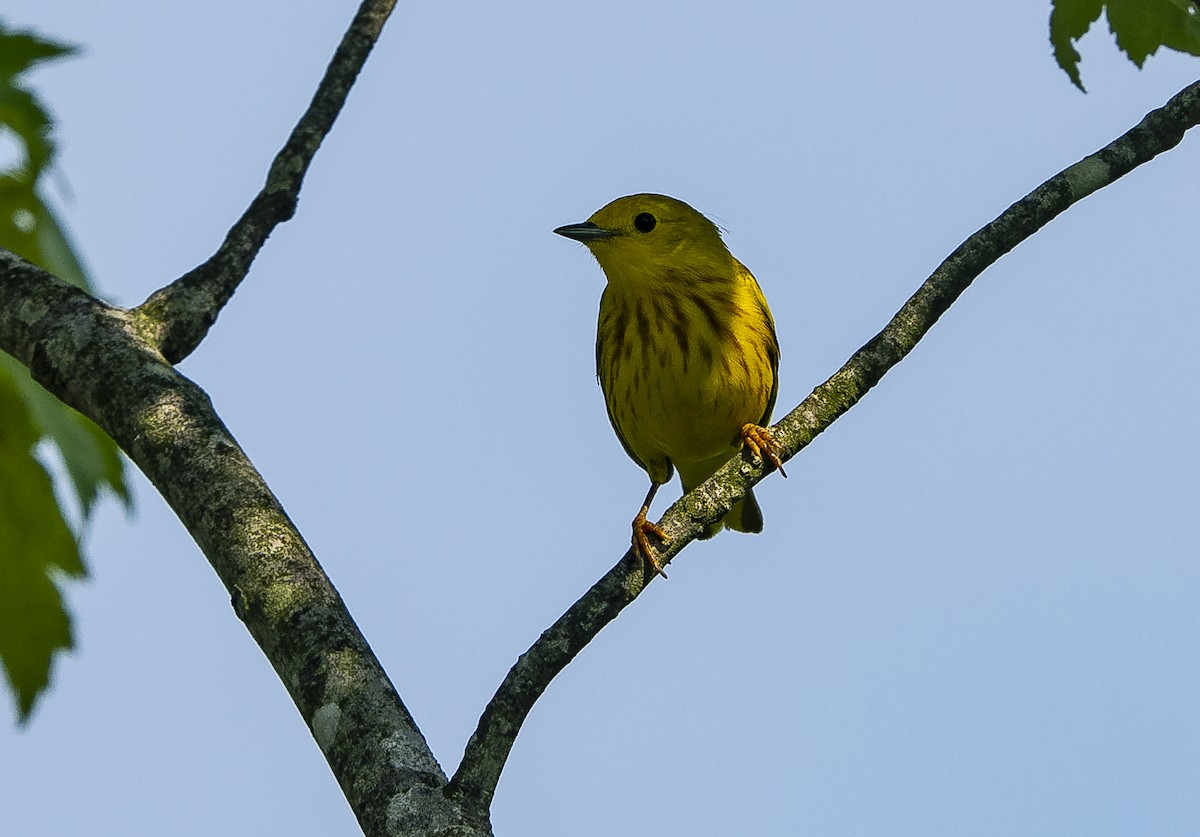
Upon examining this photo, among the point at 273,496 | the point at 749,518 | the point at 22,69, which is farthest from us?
the point at 749,518

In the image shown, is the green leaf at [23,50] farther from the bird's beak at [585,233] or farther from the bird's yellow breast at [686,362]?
the bird's beak at [585,233]

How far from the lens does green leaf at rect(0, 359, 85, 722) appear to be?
304cm

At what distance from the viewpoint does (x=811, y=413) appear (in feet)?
10.6

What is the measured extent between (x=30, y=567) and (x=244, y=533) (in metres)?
0.64

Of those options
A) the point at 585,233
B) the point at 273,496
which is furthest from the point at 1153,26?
the point at 585,233

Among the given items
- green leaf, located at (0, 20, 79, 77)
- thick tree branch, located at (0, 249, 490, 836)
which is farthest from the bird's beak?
green leaf, located at (0, 20, 79, 77)

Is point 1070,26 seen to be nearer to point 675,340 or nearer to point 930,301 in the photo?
point 930,301

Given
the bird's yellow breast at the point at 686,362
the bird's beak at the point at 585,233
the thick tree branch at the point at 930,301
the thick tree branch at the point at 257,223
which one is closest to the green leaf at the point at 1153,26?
the thick tree branch at the point at 930,301

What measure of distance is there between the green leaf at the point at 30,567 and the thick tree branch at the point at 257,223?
0.47 m

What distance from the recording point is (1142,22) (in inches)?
115

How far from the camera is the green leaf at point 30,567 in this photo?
120 inches

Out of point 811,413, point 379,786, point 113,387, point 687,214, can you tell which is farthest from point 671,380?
point 379,786

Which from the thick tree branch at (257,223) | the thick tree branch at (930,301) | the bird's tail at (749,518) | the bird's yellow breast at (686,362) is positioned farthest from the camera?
the bird's tail at (749,518)

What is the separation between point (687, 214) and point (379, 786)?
16.5ft
